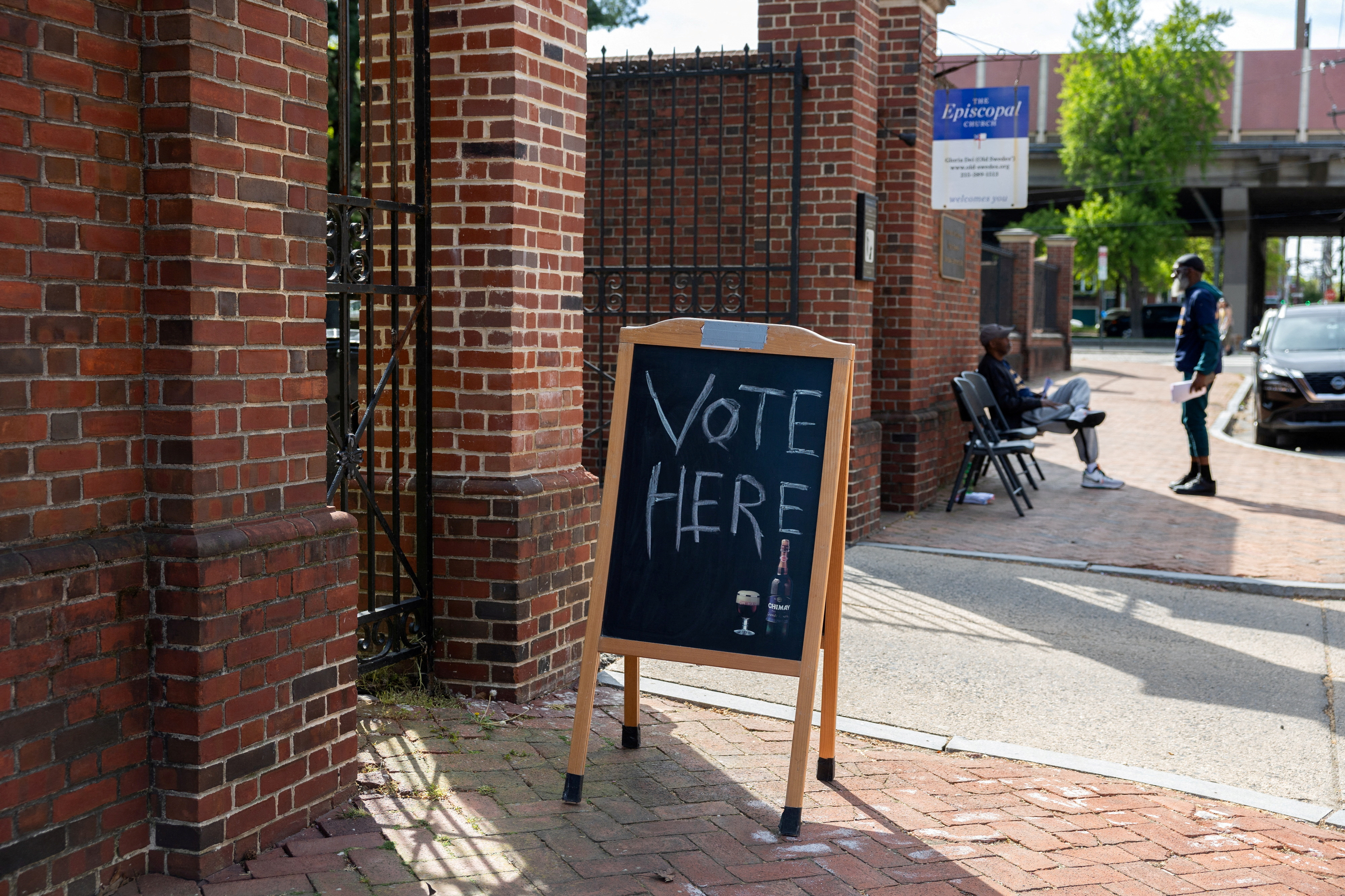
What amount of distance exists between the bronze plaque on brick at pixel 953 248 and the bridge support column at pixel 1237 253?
3944 centimetres

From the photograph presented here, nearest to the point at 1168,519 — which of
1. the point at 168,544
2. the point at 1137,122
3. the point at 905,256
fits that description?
the point at 905,256

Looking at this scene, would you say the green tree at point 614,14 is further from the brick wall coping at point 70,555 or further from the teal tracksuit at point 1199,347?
the brick wall coping at point 70,555

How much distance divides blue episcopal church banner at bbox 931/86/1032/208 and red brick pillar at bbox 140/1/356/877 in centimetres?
720

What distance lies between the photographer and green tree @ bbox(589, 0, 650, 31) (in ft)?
51.6

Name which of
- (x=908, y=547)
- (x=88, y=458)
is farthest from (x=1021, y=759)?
(x=908, y=547)

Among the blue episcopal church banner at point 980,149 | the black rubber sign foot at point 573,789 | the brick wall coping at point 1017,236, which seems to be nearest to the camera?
the black rubber sign foot at point 573,789

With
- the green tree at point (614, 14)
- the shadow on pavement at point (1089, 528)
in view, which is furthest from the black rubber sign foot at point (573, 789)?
the green tree at point (614, 14)

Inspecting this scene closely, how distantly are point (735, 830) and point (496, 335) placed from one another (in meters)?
2.11

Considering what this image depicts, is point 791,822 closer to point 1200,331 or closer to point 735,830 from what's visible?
point 735,830

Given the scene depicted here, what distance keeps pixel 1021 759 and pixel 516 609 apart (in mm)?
1963

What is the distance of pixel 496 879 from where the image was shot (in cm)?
341

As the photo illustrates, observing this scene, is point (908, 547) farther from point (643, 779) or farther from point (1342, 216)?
point (1342, 216)

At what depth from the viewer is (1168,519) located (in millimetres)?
9898

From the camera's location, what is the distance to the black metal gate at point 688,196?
28.7ft
